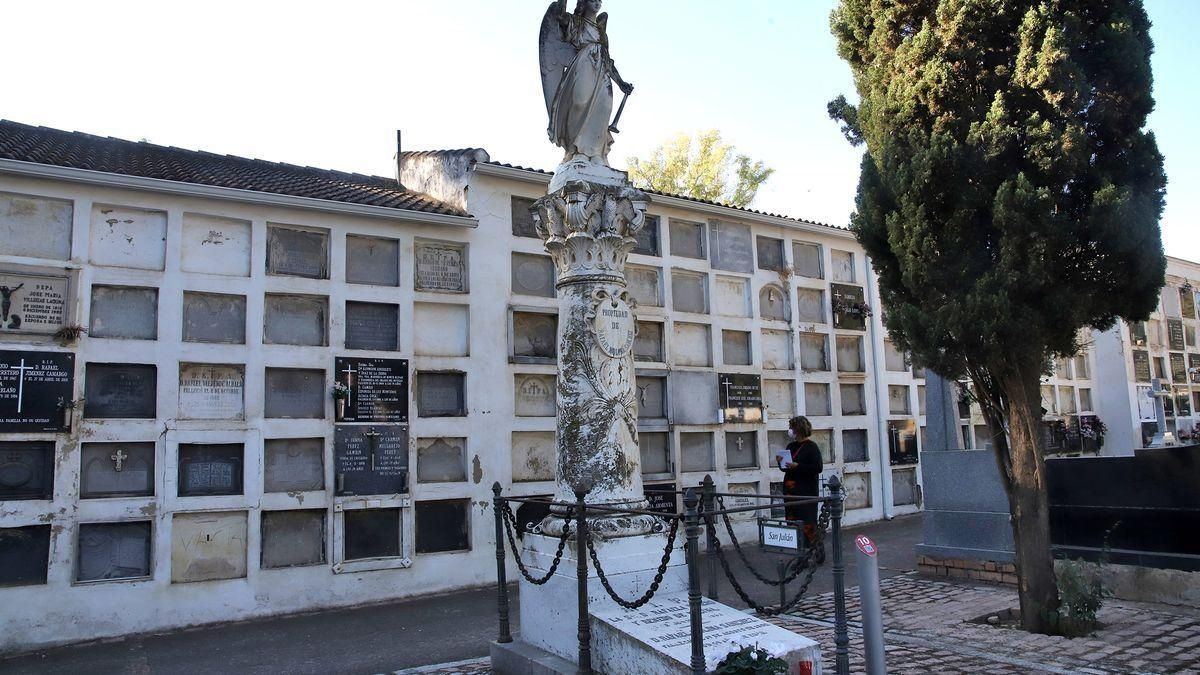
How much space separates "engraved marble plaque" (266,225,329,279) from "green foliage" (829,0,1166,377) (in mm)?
6127

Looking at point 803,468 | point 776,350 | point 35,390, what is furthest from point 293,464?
point 776,350

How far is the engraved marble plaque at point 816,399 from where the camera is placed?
13.0 metres

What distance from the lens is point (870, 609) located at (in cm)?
406

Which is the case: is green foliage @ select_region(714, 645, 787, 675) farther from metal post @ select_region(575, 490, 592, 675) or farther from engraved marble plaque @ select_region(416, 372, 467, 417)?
engraved marble plaque @ select_region(416, 372, 467, 417)

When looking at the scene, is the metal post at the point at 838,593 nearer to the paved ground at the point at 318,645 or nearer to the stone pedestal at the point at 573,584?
the stone pedestal at the point at 573,584

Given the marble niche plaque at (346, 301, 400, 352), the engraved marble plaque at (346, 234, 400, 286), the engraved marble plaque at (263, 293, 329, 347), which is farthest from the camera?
the engraved marble plaque at (346, 234, 400, 286)

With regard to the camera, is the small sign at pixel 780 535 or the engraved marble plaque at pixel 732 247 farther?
the engraved marble plaque at pixel 732 247

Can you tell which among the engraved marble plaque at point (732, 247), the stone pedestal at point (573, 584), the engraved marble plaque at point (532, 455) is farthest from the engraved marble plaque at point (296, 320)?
the engraved marble plaque at point (732, 247)

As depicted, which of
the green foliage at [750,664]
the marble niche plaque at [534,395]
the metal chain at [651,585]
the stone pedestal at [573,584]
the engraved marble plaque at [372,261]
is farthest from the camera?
the marble niche plaque at [534,395]

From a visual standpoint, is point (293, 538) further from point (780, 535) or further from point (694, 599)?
point (694, 599)

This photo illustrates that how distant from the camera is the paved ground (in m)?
6.52

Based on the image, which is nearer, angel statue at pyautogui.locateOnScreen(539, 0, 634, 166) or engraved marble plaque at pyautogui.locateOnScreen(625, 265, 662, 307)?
angel statue at pyautogui.locateOnScreen(539, 0, 634, 166)

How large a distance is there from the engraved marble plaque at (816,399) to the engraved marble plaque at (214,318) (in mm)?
8245

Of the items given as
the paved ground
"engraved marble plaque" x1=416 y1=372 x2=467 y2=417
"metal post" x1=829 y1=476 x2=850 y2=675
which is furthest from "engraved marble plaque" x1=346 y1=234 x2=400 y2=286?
"metal post" x1=829 y1=476 x2=850 y2=675
